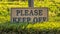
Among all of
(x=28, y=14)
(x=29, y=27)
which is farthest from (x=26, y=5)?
(x=29, y=27)

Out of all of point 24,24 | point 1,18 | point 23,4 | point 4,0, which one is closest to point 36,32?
point 24,24

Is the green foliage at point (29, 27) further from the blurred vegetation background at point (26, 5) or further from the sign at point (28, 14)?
the blurred vegetation background at point (26, 5)

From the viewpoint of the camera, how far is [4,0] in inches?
346

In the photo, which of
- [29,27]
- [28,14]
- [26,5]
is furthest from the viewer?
[26,5]

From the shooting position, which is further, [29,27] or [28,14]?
[28,14]

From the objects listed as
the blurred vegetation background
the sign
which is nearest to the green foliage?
the sign

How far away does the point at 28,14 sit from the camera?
6074mm

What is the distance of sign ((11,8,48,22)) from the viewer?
6035mm

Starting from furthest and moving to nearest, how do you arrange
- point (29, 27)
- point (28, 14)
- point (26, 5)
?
point (26, 5)
point (28, 14)
point (29, 27)

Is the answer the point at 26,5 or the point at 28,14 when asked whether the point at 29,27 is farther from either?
the point at 26,5

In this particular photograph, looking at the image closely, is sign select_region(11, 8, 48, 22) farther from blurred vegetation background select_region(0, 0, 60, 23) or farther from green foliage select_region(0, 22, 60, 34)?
blurred vegetation background select_region(0, 0, 60, 23)

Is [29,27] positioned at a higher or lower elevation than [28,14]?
lower

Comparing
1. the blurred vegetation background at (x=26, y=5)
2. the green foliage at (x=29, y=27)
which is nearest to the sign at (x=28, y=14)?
the green foliage at (x=29, y=27)

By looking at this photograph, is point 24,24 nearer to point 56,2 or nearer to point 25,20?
point 25,20
